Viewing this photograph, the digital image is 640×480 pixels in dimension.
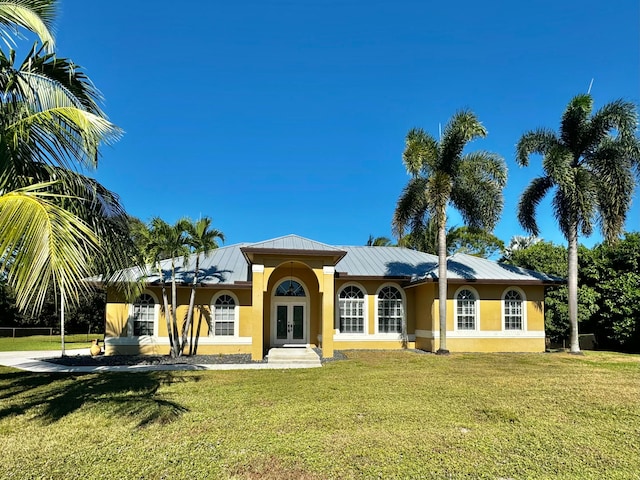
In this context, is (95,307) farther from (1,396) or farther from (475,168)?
(475,168)

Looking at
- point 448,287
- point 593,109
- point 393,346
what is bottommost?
point 393,346

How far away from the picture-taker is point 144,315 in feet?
55.7

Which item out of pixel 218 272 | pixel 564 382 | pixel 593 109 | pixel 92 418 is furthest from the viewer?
pixel 218 272

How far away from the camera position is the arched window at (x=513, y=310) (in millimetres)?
18422

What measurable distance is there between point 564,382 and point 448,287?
7.74 m

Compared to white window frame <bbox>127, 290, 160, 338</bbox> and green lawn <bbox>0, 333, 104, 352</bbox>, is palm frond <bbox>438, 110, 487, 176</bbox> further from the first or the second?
green lawn <bbox>0, 333, 104, 352</bbox>

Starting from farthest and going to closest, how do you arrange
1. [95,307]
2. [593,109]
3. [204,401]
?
[95,307]
[593,109]
[204,401]

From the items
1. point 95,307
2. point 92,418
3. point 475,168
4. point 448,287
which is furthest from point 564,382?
point 95,307

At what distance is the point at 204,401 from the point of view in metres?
8.49

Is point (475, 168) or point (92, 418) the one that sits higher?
point (475, 168)

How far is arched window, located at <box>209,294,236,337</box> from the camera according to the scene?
17.5m

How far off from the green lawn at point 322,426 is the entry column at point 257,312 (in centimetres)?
338

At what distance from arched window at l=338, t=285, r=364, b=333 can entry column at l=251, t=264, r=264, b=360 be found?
473cm

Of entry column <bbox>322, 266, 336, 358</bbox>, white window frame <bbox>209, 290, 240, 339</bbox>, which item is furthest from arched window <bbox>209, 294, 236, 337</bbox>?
entry column <bbox>322, 266, 336, 358</bbox>
